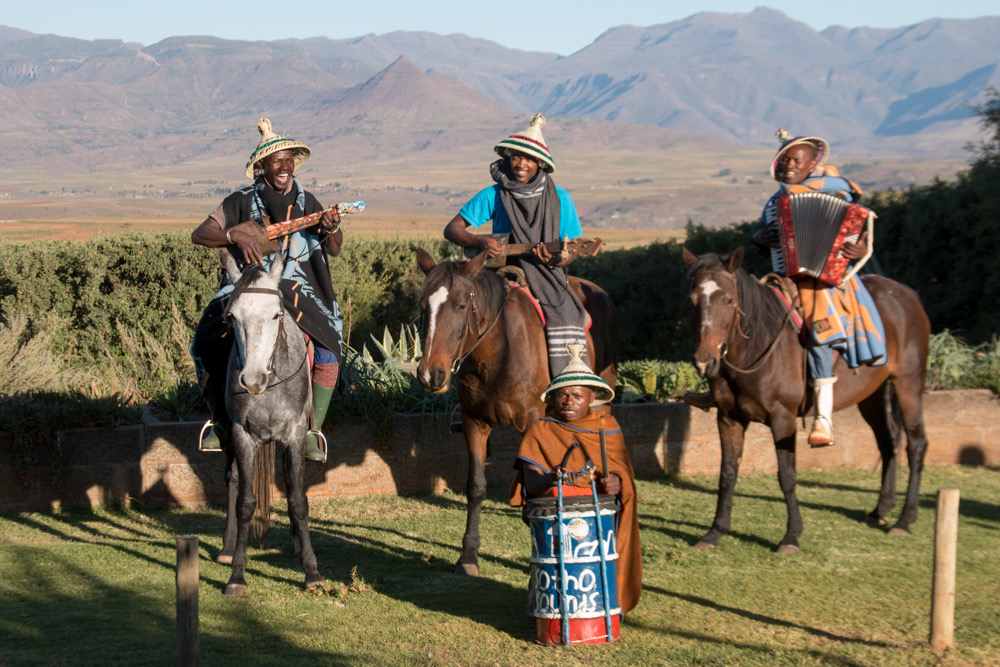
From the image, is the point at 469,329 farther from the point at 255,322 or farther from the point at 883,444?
the point at 883,444

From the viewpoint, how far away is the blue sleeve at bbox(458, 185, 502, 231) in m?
7.78

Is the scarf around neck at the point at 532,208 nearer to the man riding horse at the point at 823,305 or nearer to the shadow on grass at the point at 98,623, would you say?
the man riding horse at the point at 823,305

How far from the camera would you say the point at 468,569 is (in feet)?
22.7

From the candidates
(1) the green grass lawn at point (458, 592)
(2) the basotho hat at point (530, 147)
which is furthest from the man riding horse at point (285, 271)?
(2) the basotho hat at point (530, 147)

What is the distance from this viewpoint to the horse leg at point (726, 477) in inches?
303

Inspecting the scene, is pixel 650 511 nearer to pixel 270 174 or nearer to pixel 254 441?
pixel 254 441

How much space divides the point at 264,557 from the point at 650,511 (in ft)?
11.1

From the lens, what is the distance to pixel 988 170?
1185 cm

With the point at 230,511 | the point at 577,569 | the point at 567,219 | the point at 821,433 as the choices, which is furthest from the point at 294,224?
the point at 821,433

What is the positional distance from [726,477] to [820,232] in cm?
209

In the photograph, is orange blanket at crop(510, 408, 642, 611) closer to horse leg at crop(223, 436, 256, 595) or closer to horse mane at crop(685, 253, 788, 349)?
horse leg at crop(223, 436, 256, 595)

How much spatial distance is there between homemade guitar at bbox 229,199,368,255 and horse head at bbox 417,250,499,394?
0.82 m

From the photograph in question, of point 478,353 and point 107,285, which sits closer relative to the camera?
point 478,353

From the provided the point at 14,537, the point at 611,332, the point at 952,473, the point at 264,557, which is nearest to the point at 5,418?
the point at 14,537
